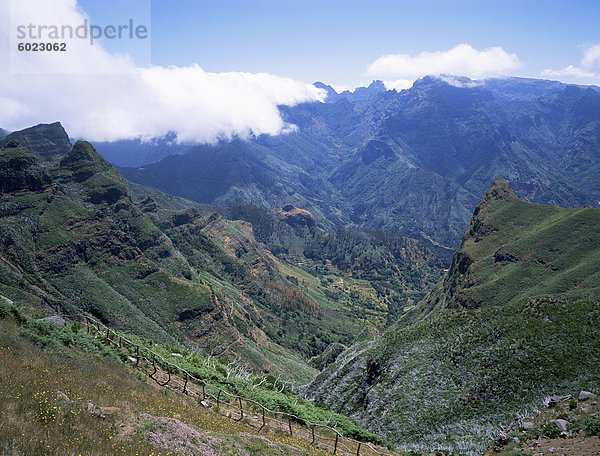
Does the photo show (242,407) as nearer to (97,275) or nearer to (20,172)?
(97,275)

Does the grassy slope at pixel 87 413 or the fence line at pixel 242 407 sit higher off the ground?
the grassy slope at pixel 87 413

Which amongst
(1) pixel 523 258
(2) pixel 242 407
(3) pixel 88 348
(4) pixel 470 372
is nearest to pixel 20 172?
(3) pixel 88 348

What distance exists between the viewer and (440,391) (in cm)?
4509

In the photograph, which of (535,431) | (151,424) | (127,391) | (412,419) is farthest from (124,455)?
(412,419)

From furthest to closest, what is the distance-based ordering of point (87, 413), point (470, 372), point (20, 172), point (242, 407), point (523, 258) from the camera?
1. point (523, 258)
2. point (20, 172)
3. point (470, 372)
4. point (242, 407)
5. point (87, 413)

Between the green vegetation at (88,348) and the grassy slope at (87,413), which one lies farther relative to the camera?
the green vegetation at (88,348)

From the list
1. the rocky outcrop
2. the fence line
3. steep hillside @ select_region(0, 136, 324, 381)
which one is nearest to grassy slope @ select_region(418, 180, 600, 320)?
steep hillside @ select_region(0, 136, 324, 381)

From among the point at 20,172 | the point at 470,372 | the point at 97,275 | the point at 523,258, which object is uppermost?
the point at 20,172

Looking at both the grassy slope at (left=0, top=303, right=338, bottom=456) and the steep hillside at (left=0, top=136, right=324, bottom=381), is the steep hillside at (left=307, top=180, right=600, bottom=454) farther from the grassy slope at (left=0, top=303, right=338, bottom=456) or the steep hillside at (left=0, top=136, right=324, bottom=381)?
the steep hillside at (left=0, top=136, right=324, bottom=381)

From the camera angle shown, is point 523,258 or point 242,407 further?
point 523,258

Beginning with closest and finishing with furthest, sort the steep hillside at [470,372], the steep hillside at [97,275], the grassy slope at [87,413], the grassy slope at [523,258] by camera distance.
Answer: the grassy slope at [87,413]
the steep hillside at [470,372]
the steep hillside at [97,275]
the grassy slope at [523,258]

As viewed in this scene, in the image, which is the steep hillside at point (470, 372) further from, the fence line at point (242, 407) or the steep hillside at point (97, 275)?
the steep hillside at point (97, 275)

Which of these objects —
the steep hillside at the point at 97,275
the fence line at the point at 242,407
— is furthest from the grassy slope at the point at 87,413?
the steep hillside at the point at 97,275

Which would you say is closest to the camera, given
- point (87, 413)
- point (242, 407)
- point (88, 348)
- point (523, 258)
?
point (87, 413)
